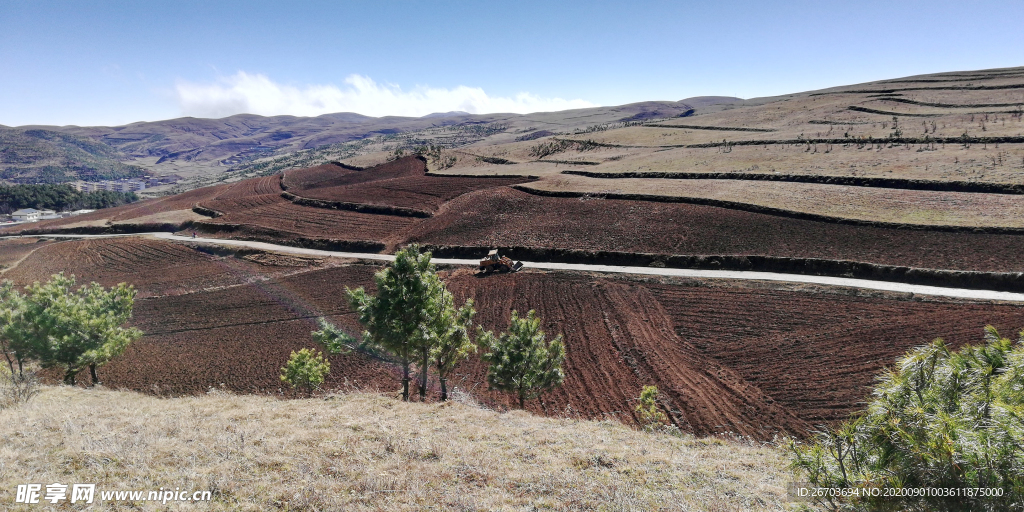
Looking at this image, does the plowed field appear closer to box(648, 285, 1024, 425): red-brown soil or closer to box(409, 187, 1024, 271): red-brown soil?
box(409, 187, 1024, 271): red-brown soil

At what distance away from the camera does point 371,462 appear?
8.72 meters

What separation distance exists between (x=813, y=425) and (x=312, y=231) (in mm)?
54910

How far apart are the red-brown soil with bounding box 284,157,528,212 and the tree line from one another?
42.2 metres

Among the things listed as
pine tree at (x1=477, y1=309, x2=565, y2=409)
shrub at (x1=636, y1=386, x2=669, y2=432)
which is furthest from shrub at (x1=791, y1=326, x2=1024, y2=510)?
pine tree at (x1=477, y1=309, x2=565, y2=409)

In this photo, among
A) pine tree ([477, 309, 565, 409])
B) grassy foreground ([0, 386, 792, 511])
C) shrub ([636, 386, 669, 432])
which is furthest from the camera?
pine tree ([477, 309, 565, 409])

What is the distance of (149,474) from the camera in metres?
7.74

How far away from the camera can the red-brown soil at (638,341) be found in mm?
19750

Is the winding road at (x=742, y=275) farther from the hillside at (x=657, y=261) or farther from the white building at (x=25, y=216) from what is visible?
the white building at (x=25, y=216)

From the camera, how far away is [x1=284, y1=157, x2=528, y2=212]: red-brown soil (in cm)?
6494

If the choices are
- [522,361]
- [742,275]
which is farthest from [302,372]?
[742,275]


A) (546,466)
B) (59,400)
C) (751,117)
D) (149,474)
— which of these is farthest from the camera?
(751,117)

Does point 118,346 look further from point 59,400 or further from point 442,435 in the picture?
point 442,435

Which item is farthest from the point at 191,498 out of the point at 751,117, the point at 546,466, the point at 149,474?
the point at 751,117

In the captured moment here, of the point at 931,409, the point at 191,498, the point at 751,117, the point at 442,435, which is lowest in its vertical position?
the point at 442,435
